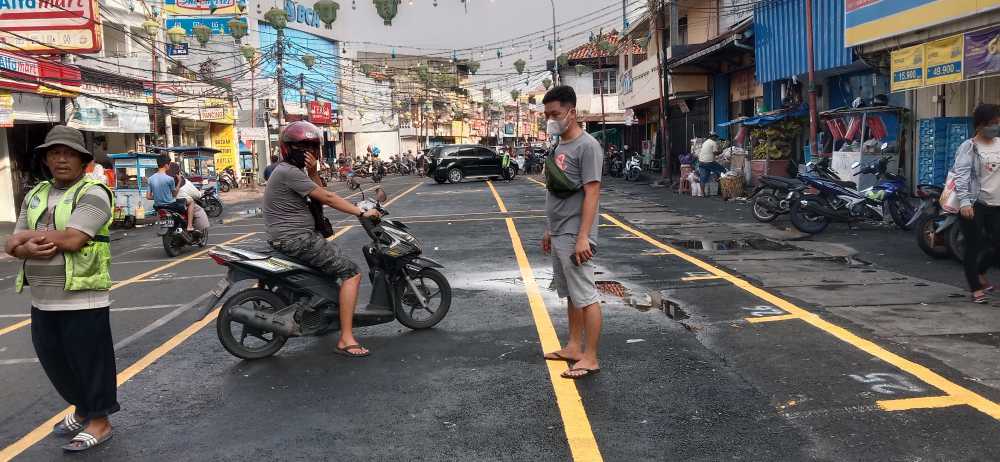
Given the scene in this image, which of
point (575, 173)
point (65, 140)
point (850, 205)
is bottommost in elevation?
point (850, 205)

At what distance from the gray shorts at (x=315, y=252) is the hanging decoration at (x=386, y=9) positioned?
11667mm

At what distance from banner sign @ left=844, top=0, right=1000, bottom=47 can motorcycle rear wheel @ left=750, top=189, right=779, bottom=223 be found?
3179mm

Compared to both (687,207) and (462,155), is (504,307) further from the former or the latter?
(462,155)

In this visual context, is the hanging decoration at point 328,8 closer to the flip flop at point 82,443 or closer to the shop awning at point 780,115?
the shop awning at point 780,115

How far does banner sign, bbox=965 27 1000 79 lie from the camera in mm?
11586

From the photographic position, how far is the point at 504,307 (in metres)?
7.52

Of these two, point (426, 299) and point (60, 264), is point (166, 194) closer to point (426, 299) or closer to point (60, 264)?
point (426, 299)

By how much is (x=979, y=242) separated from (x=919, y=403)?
3382 millimetres

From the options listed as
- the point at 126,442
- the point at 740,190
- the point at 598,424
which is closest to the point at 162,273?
the point at 126,442

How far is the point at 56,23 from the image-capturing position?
19344mm

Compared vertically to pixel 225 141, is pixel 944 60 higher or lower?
lower

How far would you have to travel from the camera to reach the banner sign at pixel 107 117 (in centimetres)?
2436

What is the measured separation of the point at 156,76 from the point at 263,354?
1187 inches

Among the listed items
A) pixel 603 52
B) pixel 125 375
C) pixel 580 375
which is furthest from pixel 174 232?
pixel 603 52
